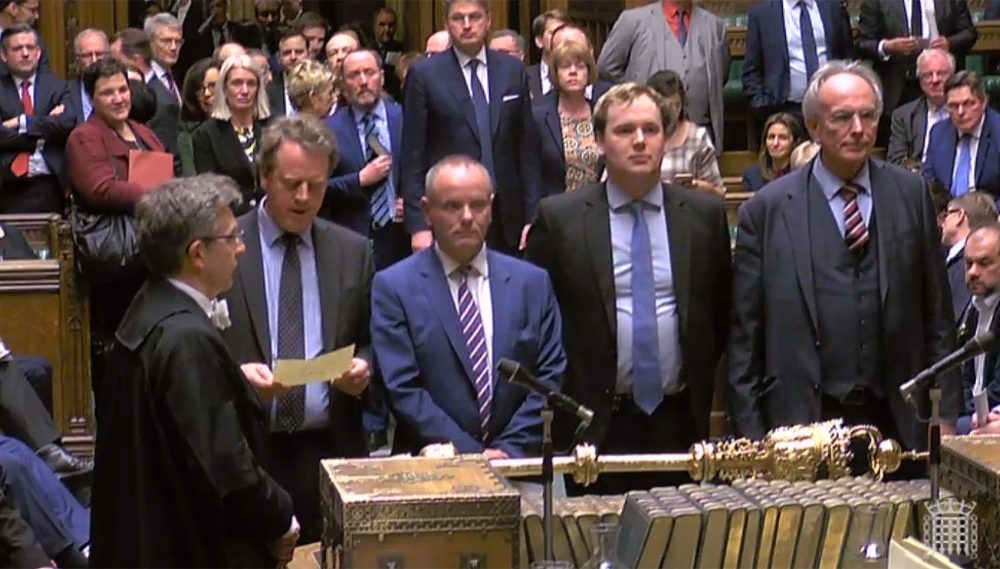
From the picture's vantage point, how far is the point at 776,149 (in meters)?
8.28

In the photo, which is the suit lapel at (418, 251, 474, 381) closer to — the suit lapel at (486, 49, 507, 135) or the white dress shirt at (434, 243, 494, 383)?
the white dress shirt at (434, 243, 494, 383)

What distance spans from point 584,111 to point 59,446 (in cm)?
Result: 230

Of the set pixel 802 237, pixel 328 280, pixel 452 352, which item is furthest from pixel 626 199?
pixel 328 280

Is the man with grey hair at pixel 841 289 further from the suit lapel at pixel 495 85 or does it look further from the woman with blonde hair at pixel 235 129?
the woman with blonde hair at pixel 235 129

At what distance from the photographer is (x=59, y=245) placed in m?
6.95

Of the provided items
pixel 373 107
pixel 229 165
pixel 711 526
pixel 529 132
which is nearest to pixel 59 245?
pixel 229 165

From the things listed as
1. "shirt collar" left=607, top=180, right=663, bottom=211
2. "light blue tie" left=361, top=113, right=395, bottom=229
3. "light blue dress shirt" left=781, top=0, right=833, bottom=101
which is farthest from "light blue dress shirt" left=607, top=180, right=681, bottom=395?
"light blue dress shirt" left=781, top=0, right=833, bottom=101

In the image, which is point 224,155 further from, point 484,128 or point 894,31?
point 894,31

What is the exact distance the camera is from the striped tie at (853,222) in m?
4.50

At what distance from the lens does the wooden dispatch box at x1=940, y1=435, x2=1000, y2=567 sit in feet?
11.1

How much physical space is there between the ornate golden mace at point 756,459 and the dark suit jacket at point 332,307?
2.12ft

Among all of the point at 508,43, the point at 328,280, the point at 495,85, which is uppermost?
the point at 508,43

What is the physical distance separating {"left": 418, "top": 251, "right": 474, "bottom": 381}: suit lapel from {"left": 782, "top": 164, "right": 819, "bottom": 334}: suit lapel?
82cm

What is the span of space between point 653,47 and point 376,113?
1.90m
